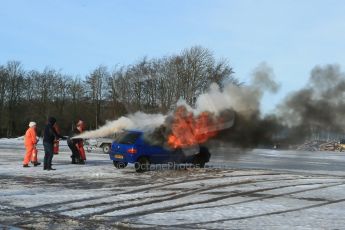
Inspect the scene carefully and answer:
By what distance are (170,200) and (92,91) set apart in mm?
61341

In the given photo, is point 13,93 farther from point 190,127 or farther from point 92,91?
point 190,127

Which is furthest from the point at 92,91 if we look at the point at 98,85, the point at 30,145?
the point at 30,145

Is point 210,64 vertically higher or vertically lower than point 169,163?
higher

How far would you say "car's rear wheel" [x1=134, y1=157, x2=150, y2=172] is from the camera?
1877 cm

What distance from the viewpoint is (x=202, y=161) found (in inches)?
780

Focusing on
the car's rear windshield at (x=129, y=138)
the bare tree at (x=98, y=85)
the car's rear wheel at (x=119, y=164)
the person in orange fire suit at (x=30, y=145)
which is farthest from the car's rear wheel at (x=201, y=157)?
the bare tree at (x=98, y=85)

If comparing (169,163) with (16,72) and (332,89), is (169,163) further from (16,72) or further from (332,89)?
(16,72)

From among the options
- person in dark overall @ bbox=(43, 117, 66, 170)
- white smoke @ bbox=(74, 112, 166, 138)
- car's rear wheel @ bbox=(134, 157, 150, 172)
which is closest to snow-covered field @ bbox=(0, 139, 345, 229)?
car's rear wheel @ bbox=(134, 157, 150, 172)

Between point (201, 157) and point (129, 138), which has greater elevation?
point (129, 138)

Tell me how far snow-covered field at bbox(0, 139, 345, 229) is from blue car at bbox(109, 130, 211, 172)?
58 cm

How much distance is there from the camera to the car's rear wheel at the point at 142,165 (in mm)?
18766

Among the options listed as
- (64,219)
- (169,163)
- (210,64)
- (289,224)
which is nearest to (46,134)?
(169,163)

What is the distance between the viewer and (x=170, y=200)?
12.1 metres

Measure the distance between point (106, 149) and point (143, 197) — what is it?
20962 millimetres
